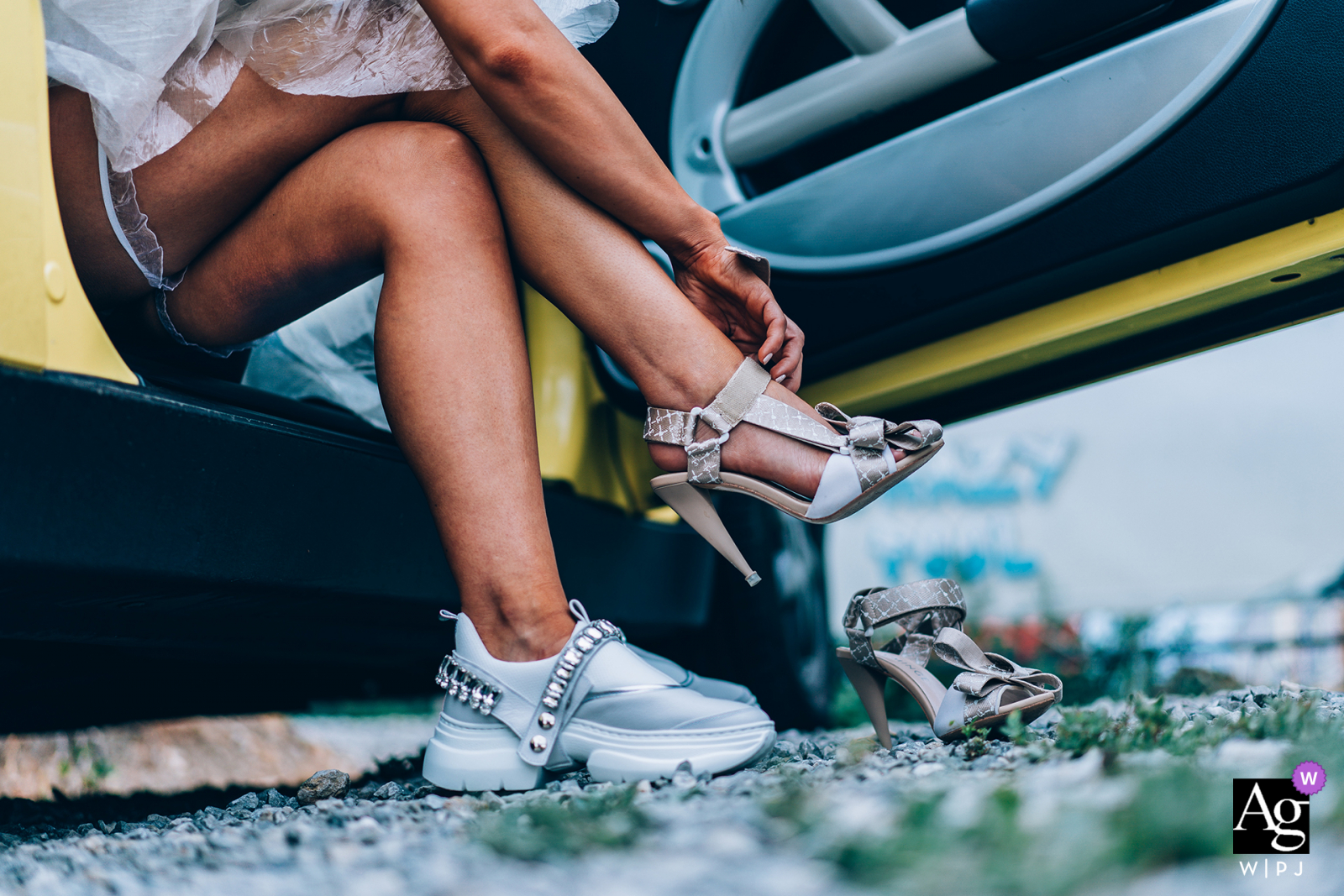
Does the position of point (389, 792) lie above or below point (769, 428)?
below

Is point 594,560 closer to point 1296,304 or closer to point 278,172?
point 278,172

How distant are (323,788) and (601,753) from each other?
32 cm

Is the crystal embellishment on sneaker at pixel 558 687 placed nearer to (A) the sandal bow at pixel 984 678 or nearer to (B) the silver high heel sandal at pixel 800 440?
(B) the silver high heel sandal at pixel 800 440

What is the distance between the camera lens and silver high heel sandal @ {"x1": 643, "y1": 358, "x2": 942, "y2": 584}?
71 cm

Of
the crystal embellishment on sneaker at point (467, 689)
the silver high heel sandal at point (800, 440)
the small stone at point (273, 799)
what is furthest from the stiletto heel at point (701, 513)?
the small stone at point (273, 799)

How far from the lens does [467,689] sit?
690 millimetres

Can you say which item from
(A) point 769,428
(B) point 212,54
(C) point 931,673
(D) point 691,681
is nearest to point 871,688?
(C) point 931,673

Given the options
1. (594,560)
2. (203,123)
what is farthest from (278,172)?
(594,560)

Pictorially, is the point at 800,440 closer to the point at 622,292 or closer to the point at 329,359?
the point at 622,292

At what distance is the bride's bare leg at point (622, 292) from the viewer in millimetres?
732

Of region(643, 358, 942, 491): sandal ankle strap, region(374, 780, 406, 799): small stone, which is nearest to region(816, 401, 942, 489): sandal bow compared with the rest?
region(643, 358, 942, 491): sandal ankle strap

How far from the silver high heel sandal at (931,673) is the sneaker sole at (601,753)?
162mm

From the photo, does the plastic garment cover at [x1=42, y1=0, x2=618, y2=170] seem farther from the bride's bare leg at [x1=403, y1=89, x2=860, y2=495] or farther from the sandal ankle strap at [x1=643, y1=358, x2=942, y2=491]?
the sandal ankle strap at [x1=643, y1=358, x2=942, y2=491]

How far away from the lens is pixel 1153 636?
1833 millimetres
